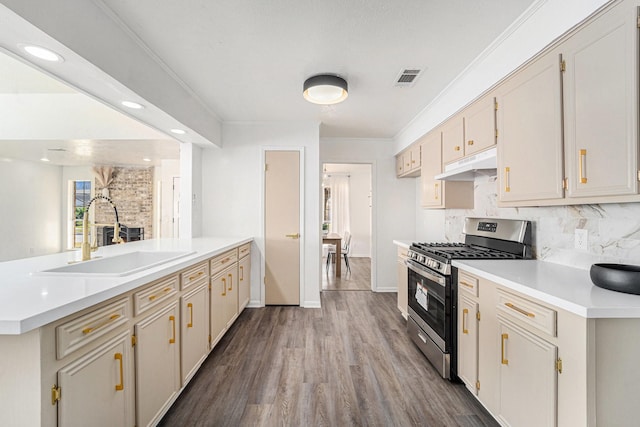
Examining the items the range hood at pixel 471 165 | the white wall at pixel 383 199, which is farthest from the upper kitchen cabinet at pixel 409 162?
the range hood at pixel 471 165

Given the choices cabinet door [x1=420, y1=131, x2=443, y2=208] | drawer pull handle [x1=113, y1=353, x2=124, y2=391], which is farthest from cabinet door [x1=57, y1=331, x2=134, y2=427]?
cabinet door [x1=420, y1=131, x2=443, y2=208]

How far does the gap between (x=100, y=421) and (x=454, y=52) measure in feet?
9.73

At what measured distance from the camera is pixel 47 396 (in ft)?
3.00

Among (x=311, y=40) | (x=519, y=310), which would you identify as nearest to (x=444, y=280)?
(x=519, y=310)

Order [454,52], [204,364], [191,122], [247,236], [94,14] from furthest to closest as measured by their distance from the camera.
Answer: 1. [247,236]
2. [191,122]
3. [204,364]
4. [454,52]
5. [94,14]

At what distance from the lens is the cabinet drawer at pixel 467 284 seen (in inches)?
71.4

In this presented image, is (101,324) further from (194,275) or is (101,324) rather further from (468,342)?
(468,342)

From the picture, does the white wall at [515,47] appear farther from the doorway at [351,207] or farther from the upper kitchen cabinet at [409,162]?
the doorway at [351,207]

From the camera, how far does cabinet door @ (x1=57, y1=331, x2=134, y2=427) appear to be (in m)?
0.99

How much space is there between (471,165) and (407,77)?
0.96 m

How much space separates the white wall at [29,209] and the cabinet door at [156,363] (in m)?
6.12

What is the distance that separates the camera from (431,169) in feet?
10.5

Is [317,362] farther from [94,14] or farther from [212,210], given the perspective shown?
[94,14]

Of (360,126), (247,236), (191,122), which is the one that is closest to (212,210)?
(247,236)
